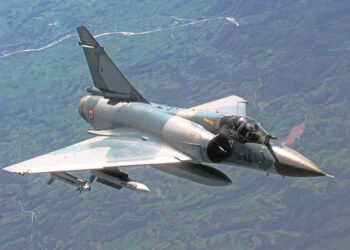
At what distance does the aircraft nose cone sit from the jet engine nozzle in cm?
290

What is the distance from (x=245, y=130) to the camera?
1096 inches

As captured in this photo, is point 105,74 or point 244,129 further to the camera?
point 105,74

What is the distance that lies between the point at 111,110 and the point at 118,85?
1.80 meters

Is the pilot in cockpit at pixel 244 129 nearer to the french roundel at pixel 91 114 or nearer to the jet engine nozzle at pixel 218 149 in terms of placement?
the jet engine nozzle at pixel 218 149

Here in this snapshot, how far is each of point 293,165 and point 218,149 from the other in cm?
450

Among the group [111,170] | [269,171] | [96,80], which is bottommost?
[111,170]

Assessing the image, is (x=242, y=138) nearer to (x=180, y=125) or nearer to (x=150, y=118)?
(x=180, y=125)

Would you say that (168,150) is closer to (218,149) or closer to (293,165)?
(218,149)

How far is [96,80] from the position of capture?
37.1 metres

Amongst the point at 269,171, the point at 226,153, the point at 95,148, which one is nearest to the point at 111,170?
the point at 95,148

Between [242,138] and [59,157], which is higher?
[242,138]

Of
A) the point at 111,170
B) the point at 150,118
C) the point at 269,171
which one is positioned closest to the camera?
the point at 269,171

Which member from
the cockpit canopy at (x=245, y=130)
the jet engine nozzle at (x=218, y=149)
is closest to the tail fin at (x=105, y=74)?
the jet engine nozzle at (x=218, y=149)

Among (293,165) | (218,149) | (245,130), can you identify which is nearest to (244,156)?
(245,130)
